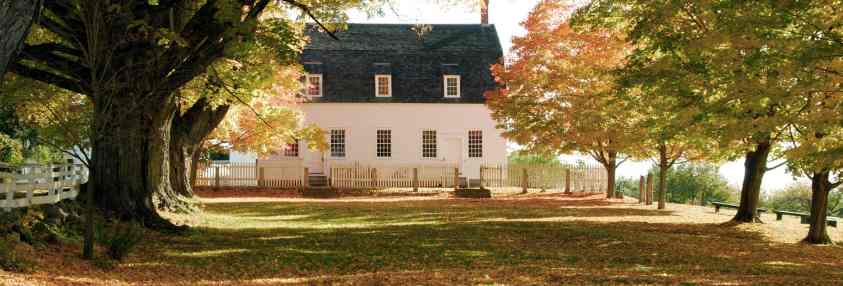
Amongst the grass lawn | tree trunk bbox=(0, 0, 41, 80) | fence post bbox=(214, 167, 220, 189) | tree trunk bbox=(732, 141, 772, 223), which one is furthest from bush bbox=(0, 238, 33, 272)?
fence post bbox=(214, 167, 220, 189)

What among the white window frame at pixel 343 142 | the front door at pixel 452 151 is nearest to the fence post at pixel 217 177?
the white window frame at pixel 343 142

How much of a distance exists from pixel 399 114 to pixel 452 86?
301 cm

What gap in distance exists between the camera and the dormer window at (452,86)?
41.7m

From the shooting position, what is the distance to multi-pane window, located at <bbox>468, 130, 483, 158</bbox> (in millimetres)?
41531

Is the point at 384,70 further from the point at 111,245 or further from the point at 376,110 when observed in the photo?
the point at 111,245

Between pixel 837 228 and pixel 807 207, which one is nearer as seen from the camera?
pixel 837 228

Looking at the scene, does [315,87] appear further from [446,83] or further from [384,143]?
[446,83]

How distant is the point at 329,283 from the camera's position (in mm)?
10227

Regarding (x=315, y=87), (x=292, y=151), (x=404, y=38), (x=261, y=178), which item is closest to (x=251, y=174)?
(x=261, y=178)

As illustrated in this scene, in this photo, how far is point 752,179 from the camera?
22.3 m

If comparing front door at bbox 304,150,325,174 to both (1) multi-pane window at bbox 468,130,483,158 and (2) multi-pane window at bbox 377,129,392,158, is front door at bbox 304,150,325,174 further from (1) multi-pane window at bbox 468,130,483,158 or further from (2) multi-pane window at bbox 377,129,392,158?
(1) multi-pane window at bbox 468,130,483,158

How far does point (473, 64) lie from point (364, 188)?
29.0ft

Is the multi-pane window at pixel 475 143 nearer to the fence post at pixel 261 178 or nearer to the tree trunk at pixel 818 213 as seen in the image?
the fence post at pixel 261 178

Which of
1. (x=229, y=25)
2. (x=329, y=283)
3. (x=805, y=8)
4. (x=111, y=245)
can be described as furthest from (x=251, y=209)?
(x=805, y=8)
